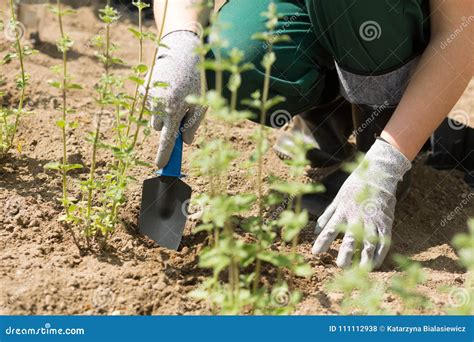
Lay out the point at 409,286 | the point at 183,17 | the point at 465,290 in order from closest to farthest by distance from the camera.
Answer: the point at 409,286
the point at 465,290
the point at 183,17

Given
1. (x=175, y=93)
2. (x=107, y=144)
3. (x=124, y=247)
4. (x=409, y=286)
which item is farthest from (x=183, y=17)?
(x=409, y=286)

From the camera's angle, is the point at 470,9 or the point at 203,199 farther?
the point at 470,9

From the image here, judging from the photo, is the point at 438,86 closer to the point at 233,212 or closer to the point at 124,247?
the point at 233,212

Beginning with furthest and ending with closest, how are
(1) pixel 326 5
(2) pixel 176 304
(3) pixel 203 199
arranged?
(1) pixel 326 5
(2) pixel 176 304
(3) pixel 203 199

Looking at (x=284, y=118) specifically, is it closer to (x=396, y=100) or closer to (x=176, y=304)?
(x=396, y=100)

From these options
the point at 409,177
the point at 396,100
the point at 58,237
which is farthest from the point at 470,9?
the point at 58,237

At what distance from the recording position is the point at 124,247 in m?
2.44

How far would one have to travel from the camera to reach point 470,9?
2.49 meters

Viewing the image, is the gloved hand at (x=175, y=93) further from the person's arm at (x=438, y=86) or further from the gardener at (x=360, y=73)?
the person's arm at (x=438, y=86)

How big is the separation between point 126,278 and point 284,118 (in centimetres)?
105

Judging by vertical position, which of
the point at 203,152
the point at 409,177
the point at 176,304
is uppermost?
the point at 203,152

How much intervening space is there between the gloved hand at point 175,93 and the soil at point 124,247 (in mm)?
352

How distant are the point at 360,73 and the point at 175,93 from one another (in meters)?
0.75

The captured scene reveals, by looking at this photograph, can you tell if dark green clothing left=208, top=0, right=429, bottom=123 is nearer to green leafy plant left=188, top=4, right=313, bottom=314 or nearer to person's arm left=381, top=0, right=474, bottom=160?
person's arm left=381, top=0, right=474, bottom=160
